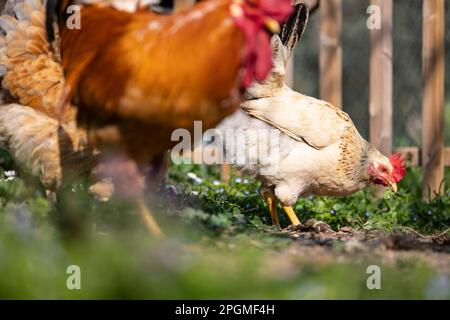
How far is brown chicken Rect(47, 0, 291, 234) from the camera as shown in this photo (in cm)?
330

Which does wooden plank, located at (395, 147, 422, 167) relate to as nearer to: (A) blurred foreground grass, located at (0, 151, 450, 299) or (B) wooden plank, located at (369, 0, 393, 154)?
(B) wooden plank, located at (369, 0, 393, 154)

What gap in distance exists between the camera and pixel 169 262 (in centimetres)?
262

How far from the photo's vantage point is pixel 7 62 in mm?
4215

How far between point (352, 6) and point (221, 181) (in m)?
3.92

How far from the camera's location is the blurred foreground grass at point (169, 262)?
257cm

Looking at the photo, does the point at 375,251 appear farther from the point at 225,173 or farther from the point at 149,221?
the point at 225,173

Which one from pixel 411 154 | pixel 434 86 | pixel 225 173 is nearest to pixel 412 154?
pixel 411 154

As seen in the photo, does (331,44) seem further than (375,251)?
Yes

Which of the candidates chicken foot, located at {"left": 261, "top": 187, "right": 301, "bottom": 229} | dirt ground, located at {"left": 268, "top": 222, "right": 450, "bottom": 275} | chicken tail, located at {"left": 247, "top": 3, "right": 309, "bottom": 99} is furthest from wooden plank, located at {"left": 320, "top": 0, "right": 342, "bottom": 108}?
dirt ground, located at {"left": 268, "top": 222, "right": 450, "bottom": 275}

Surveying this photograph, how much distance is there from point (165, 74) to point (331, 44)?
3601 millimetres

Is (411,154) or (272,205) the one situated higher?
(411,154)

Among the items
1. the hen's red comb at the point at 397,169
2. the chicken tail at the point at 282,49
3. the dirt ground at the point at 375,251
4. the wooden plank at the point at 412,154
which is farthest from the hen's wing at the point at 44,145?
the wooden plank at the point at 412,154

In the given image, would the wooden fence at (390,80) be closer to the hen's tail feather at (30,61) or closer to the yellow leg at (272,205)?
the yellow leg at (272,205)
